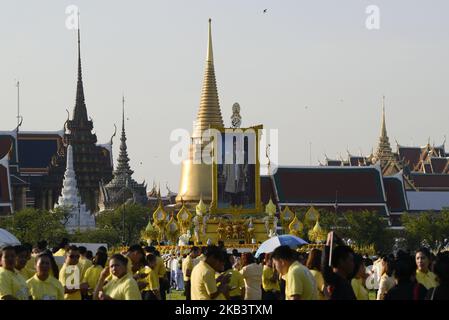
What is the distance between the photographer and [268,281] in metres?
20.8

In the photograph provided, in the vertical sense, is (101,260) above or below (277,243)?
below

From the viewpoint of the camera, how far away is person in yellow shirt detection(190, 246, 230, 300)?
15297 millimetres

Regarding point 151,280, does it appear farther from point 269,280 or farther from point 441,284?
point 441,284

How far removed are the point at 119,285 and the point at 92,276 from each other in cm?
479

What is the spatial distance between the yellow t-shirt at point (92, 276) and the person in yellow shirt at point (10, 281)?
3.57m

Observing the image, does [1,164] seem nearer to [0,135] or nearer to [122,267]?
[0,135]

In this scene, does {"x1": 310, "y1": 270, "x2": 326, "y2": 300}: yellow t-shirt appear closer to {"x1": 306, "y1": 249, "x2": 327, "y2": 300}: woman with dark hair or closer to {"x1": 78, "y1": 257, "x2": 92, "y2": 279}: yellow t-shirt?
{"x1": 306, "y1": 249, "x2": 327, "y2": 300}: woman with dark hair

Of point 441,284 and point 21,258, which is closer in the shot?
point 441,284

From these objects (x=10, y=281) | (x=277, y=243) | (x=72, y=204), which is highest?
(x=72, y=204)

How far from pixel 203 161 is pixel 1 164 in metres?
17.8

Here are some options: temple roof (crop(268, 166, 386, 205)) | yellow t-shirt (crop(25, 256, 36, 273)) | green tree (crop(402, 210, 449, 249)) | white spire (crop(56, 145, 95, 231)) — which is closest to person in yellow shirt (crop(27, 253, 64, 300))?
yellow t-shirt (crop(25, 256, 36, 273))

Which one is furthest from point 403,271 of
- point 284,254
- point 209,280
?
point 209,280

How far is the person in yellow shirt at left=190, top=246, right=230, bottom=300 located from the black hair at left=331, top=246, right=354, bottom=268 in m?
1.56

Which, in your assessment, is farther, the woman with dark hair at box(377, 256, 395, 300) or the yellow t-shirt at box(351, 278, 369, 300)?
the woman with dark hair at box(377, 256, 395, 300)
